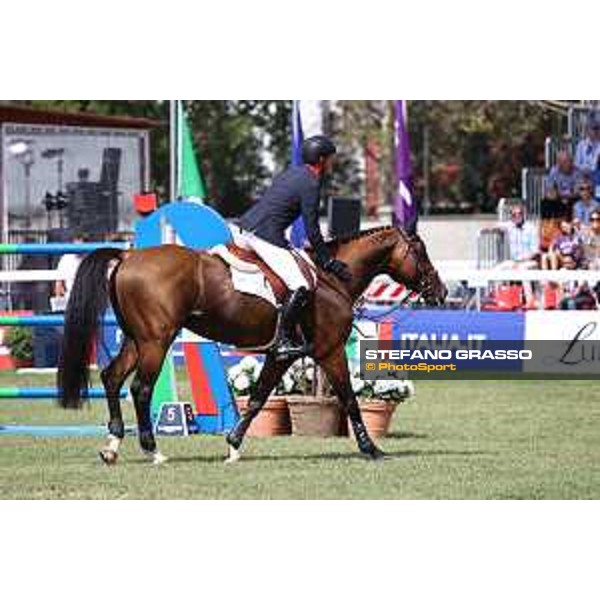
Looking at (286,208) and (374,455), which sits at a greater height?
(286,208)

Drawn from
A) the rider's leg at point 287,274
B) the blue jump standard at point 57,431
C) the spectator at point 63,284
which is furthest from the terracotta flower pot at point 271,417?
the spectator at point 63,284

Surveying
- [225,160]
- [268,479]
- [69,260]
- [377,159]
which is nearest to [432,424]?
[268,479]

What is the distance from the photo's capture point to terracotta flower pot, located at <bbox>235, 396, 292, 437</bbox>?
46.5 feet

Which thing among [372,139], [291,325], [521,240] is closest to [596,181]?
[521,240]

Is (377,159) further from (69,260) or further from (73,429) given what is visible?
(73,429)

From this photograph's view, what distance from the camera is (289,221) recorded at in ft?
40.5

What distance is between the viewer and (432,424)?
15.3m

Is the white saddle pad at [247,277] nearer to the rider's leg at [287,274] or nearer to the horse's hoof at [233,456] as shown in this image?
the rider's leg at [287,274]

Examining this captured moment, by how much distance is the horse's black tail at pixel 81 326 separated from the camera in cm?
1222

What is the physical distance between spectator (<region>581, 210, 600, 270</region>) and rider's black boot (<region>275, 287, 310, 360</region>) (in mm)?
12172

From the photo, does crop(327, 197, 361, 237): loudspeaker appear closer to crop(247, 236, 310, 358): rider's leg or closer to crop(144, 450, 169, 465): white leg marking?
crop(247, 236, 310, 358): rider's leg

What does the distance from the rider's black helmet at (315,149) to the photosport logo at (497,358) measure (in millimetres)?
8240

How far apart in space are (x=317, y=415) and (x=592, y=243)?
11.0m

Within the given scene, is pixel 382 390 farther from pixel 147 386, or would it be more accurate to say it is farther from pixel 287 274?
pixel 147 386
